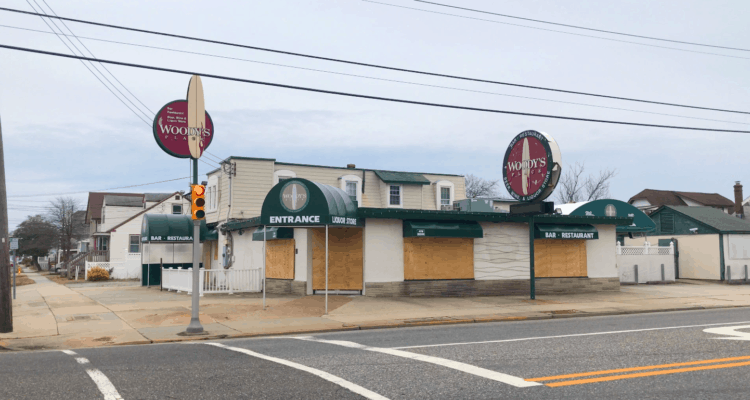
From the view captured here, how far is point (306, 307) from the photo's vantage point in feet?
58.7

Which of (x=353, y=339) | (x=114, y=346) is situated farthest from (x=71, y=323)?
(x=353, y=339)

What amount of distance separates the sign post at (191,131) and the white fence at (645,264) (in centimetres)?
2087

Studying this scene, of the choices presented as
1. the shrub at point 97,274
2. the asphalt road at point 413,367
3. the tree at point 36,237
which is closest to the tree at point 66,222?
the tree at point 36,237

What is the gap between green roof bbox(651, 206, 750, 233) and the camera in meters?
30.3

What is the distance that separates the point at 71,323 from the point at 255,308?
4975mm

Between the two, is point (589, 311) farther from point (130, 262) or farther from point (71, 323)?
point (130, 262)

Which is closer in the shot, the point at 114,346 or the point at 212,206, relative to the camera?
the point at 114,346

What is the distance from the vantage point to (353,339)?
39.5 ft

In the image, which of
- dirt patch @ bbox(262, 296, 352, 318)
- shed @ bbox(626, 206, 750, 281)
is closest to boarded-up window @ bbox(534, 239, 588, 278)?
dirt patch @ bbox(262, 296, 352, 318)

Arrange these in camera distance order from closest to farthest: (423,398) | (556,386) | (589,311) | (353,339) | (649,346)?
(423,398) < (556,386) < (649,346) < (353,339) < (589,311)

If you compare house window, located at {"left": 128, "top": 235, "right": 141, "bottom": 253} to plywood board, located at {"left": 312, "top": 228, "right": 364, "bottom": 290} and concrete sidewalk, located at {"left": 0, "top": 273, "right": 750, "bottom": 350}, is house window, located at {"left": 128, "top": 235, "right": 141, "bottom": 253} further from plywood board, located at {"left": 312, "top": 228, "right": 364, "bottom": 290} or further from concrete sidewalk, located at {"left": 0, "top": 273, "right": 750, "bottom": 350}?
plywood board, located at {"left": 312, "top": 228, "right": 364, "bottom": 290}

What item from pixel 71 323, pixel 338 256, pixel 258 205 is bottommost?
pixel 71 323

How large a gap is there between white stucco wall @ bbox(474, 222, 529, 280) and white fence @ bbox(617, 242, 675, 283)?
313 inches

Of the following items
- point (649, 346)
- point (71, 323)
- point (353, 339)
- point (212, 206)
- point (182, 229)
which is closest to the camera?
point (649, 346)
